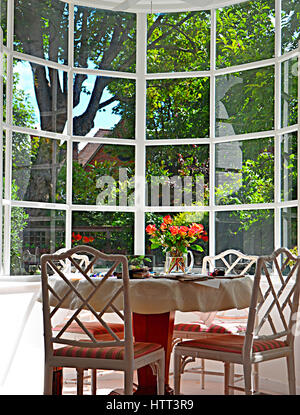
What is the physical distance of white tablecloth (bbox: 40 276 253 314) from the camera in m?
2.99

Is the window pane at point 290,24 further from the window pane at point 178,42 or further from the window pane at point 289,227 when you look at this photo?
the window pane at point 289,227

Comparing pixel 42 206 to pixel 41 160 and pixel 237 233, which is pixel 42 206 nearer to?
pixel 41 160

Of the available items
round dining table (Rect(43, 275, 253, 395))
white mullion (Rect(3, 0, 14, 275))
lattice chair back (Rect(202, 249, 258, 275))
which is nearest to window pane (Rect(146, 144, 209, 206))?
lattice chair back (Rect(202, 249, 258, 275))

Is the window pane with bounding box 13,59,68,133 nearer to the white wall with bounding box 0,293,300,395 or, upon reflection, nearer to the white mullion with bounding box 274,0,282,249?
the white wall with bounding box 0,293,300,395

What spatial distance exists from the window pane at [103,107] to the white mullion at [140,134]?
0.06 m

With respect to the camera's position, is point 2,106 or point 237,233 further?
point 237,233

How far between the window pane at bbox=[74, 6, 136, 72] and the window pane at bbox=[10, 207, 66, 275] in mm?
1340

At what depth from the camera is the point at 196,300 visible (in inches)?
119

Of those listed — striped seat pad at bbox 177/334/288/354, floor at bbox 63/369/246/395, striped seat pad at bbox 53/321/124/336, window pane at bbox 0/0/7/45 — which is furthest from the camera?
window pane at bbox 0/0/7/45

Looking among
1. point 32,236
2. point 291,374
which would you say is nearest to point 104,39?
point 32,236

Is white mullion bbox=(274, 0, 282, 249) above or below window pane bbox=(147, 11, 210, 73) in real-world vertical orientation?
below
